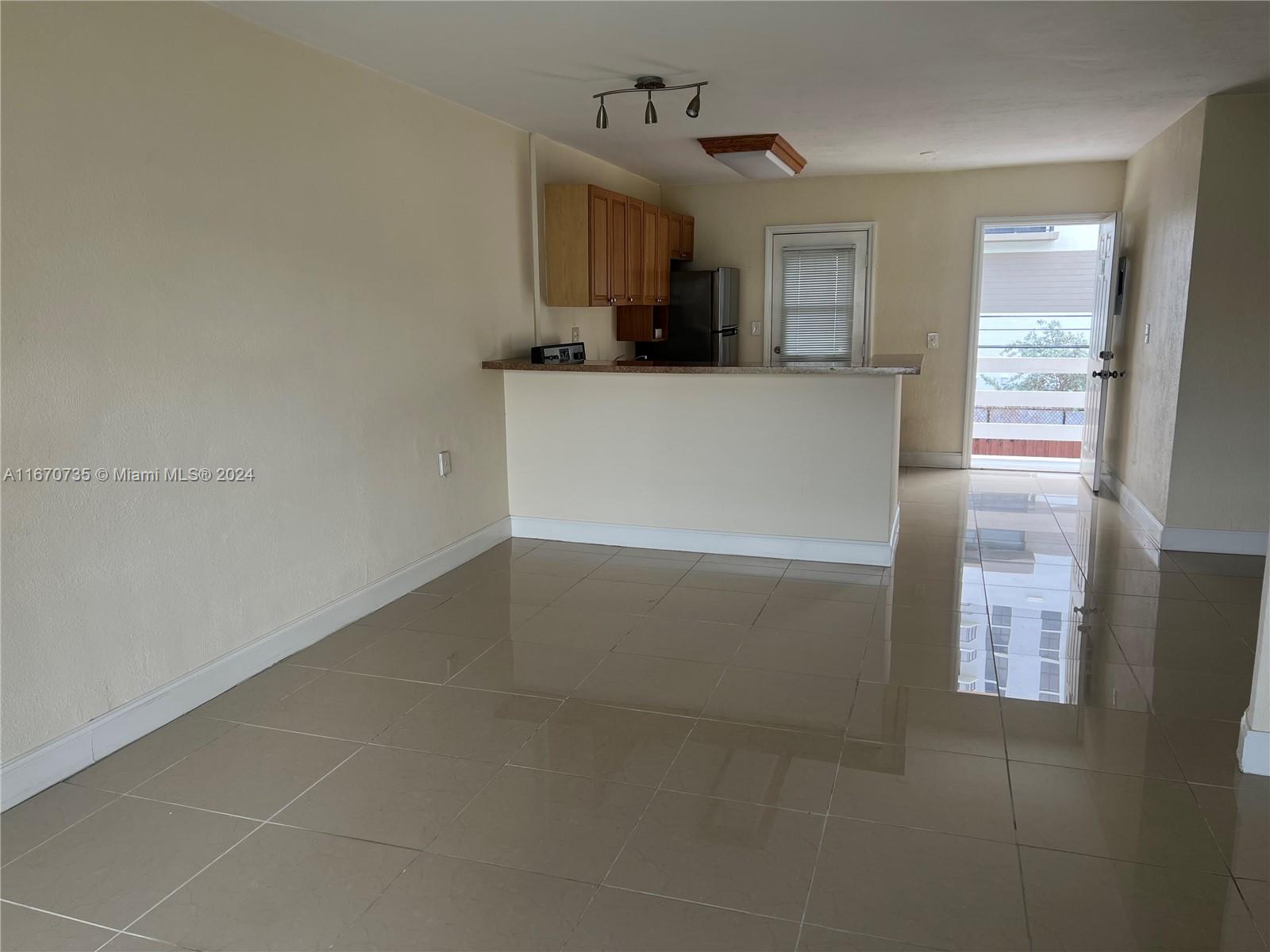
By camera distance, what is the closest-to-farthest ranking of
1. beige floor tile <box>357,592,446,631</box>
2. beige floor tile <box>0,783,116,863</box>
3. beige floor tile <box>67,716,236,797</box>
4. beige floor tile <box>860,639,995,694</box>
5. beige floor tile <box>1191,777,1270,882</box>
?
beige floor tile <box>1191,777,1270,882</box>, beige floor tile <box>0,783,116,863</box>, beige floor tile <box>67,716,236,797</box>, beige floor tile <box>860,639,995,694</box>, beige floor tile <box>357,592,446,631</box>

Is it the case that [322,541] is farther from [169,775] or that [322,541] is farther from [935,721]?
[935,721]

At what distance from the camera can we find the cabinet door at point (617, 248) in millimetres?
5492

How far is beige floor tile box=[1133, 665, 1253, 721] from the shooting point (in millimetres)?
2902

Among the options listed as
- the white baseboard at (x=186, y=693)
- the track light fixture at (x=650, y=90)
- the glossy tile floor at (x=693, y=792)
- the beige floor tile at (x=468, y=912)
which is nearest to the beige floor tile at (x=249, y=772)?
the glossy tile floor at (x=693, y=792)

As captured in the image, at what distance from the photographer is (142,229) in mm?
2711

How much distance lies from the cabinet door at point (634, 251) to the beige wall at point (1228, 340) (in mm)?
3254

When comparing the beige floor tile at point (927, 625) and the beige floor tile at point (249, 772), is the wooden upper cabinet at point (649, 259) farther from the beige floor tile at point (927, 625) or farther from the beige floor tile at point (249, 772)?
the beige floor tile at point (249, 772)

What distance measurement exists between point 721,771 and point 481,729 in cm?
81

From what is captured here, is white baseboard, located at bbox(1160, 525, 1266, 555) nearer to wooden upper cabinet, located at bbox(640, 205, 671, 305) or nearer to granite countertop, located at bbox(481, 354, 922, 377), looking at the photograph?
granite countertop, located at bbox(481, 354, 922, 377)

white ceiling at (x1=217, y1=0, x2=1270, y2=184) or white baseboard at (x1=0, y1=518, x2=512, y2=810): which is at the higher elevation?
white ceiling at (x1=217, y1=0, x2=1270, y2=184)

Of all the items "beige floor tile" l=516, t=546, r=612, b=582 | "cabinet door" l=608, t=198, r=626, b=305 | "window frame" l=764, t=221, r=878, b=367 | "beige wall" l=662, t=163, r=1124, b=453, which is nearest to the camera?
"beige floor tile" l=516, t=546, r=612, b=582

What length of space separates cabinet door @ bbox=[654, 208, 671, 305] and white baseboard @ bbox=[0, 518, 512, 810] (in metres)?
2.99

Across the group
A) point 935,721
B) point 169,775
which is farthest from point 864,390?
point 169,775

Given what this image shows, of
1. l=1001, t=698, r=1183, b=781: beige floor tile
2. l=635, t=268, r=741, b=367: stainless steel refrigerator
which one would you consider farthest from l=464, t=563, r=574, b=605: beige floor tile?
l=635, t=268, r=741, b=367: stainless steel refrigerator
